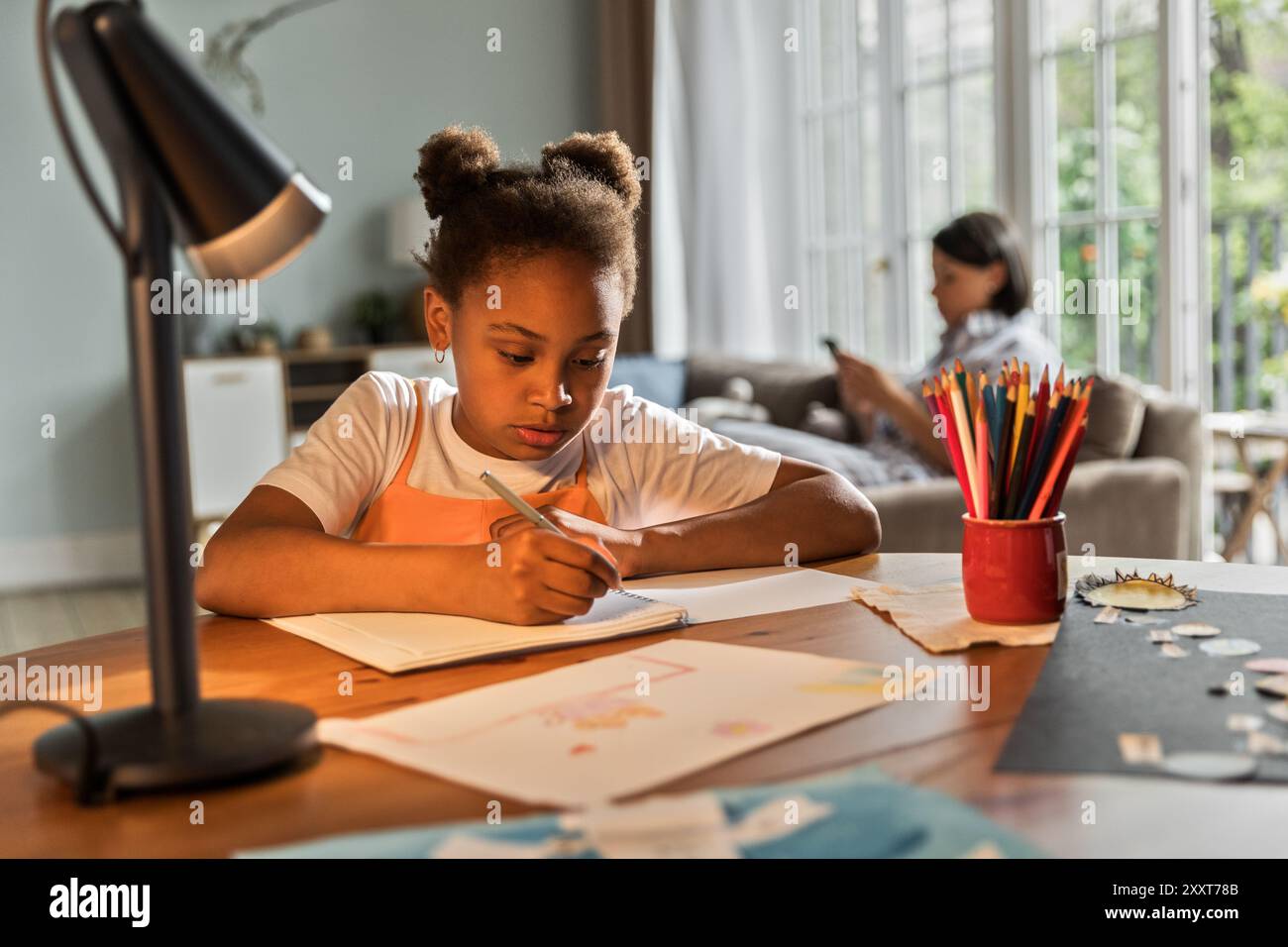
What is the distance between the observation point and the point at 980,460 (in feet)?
3.30

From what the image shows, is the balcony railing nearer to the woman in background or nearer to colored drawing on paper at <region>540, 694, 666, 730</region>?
the woman in background

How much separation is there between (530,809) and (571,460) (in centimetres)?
82

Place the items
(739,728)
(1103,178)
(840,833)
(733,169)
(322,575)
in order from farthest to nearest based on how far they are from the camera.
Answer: (733,169) → (1103,178) → (322,575) → (739,728) → (840,833)

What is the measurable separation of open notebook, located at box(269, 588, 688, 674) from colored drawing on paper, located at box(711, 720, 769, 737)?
238mm

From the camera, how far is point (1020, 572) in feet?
3.31

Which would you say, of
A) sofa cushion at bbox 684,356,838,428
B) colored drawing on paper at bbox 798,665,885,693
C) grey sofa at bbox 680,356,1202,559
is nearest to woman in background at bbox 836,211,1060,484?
grey sofa at bbox 680,356,1202,559

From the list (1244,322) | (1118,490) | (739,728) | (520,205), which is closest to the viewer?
(739,728)

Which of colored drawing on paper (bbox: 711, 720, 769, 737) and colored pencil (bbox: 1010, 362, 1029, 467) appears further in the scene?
colored pencil (bbox: 1010, 362, 1029, 467)

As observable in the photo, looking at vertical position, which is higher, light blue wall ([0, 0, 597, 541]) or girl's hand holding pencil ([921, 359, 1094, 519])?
light blue wall ([0, 0, 597, 541])

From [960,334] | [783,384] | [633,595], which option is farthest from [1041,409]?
[783,384]

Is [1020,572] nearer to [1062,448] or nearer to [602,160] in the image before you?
[1062,448]

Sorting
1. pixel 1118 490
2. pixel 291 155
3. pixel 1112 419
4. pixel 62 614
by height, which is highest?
pixel 291 155

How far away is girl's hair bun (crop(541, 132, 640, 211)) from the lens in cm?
140
